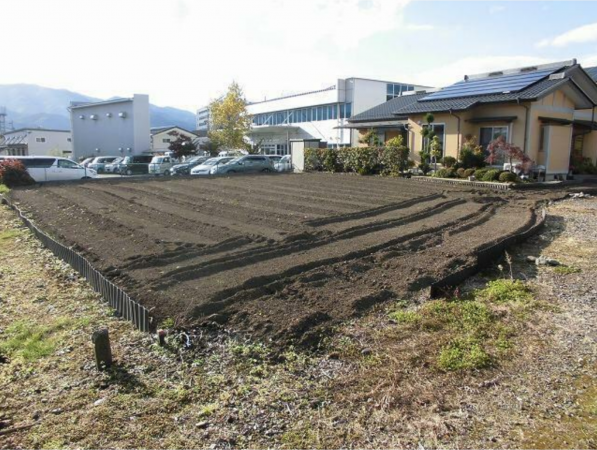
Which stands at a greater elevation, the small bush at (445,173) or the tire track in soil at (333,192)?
Result: the small bush at (445,173)

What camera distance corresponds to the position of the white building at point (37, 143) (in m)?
60.2

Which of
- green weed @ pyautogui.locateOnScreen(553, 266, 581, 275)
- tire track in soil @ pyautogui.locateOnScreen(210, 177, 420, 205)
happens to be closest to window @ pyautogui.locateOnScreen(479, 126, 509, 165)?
tire track in soil @ pyautogui.locateOnScreen(210, 177, 420, 205)

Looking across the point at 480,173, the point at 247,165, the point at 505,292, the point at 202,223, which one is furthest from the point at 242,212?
the point at 247,165

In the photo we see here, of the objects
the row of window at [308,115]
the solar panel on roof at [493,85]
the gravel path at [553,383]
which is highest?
the row of window at [308,115]

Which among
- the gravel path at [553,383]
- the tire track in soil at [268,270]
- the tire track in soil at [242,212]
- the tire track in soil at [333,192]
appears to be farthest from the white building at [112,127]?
the gravel path at [553,383]

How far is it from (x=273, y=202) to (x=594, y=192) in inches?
479

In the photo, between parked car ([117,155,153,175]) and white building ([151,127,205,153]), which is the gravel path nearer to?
parked car ([117,155,153,175])

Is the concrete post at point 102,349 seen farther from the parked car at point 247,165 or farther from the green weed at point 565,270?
the parked car at point 247,165

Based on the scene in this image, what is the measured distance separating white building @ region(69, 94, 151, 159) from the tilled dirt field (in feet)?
118

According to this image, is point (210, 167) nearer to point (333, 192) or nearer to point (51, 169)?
point (51, 169)

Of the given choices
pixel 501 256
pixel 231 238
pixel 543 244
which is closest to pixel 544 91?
pixel 543 244

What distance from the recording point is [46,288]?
7.00 meters

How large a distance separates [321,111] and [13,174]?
33499 mm

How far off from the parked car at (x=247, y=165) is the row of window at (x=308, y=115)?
20787 mm
